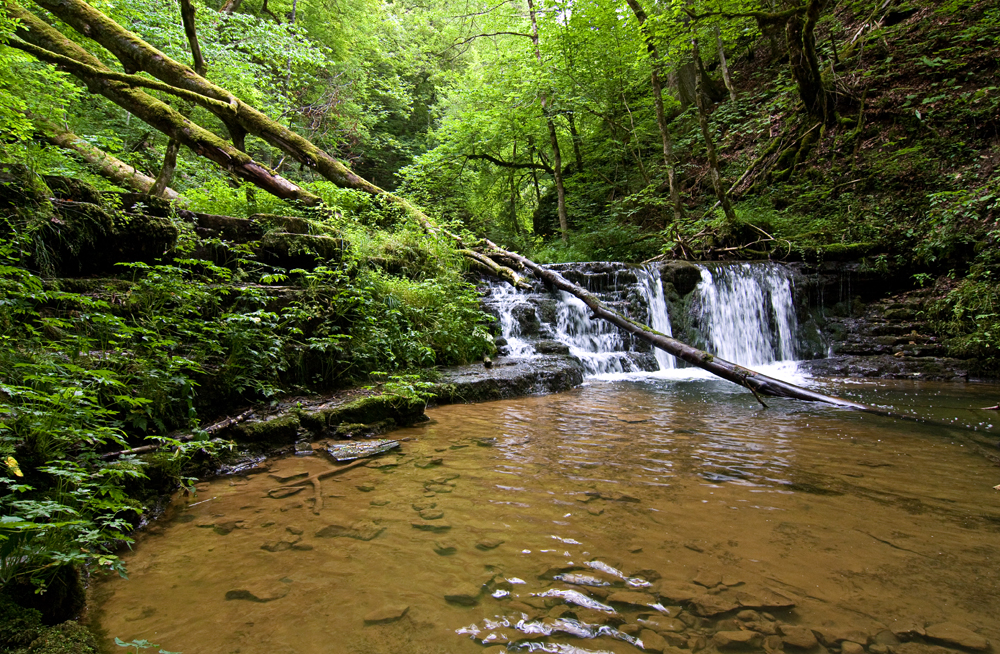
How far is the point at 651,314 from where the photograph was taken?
945cm

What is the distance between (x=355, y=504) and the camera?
2.58 m

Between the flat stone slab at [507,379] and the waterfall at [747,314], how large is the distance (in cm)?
412

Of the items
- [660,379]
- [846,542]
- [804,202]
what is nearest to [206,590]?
[846,542]

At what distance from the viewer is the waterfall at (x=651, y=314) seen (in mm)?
8430

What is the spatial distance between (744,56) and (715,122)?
4715 mm

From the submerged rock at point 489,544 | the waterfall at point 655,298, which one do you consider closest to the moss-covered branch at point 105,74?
the submerged rock at point 489,544

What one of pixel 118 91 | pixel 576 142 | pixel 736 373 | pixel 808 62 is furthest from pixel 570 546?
pixel 576 142

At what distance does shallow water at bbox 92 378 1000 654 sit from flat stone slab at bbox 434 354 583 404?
5.87 feet

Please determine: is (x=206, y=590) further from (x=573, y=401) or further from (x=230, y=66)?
(x=230, y=66)

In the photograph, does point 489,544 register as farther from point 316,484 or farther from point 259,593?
point 316,484

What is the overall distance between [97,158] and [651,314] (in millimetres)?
10219

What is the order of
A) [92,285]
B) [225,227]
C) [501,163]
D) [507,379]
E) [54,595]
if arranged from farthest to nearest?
[501,163] → [507,379] → [225,227] → [92,285] → [54,595]

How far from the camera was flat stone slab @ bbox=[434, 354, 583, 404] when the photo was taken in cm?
547

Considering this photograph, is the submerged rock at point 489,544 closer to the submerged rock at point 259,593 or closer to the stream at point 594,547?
the stream at point 594,547
